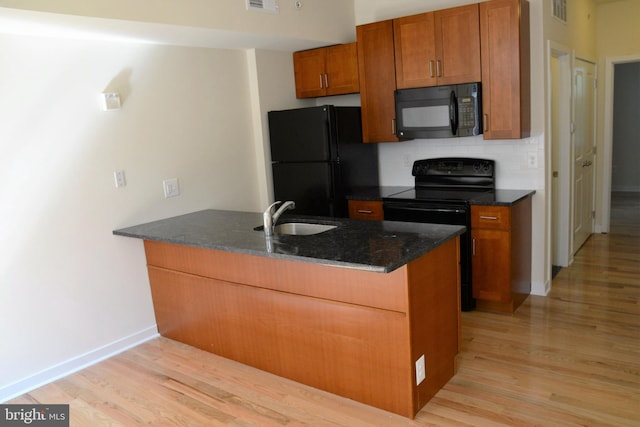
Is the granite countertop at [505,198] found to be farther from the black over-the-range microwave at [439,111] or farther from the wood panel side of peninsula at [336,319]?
the wood panel side of peninsula at [336,319]

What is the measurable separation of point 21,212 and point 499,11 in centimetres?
334

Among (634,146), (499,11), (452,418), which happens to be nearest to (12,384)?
(452,418)

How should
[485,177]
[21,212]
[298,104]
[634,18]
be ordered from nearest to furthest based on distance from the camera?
1. [21,212]
2. [485,177]
3. [298,104]
4. [634,18]

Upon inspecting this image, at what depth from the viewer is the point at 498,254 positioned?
3666 mm

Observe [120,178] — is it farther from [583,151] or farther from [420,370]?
[583,151]

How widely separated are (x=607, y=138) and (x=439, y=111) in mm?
2930

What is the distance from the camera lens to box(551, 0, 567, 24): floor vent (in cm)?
402

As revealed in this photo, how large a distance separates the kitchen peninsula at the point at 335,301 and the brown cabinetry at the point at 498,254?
35.8 inches

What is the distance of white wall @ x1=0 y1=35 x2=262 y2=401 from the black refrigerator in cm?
58

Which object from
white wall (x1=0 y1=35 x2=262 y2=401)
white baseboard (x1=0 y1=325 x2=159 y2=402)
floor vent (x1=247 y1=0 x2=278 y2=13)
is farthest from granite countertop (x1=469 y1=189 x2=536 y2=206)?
white baseboard (x1=0 y1=325 x2=159 y2=402)

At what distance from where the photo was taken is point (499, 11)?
3.56 m

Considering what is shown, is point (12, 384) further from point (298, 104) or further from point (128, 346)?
point (298, 104)

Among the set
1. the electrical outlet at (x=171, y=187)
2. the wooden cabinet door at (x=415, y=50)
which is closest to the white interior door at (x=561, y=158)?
the wooden cabinet door at (x=415, y=50)

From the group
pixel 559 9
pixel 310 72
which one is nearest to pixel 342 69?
pixel 310 72
